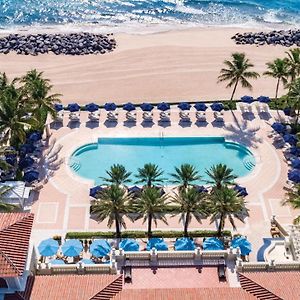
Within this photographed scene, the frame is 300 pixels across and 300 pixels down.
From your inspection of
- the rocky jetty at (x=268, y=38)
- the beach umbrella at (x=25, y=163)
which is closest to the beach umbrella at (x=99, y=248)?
the beach umbrella at (x=25, y=163)

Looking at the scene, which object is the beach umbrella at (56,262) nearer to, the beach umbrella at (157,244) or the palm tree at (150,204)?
the beach umbrella at (157,244)

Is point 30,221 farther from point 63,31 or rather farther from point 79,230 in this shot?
point 63,31

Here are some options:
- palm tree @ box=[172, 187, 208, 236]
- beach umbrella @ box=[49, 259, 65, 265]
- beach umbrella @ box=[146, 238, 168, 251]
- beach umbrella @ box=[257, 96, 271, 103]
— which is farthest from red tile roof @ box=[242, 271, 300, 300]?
beach umbrella @ box=[257, 96, 271, 103]

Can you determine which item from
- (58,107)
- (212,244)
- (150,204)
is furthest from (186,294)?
(58,107)

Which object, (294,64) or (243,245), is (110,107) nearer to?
(294,64)

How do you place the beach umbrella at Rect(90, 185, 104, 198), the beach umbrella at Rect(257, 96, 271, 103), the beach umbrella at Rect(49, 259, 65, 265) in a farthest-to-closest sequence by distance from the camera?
the beach umbrella at Rect(257, 96, 271, 103), the beach umbrella at Rect(90, 185, 104, 198), the beach umbrella at Rect(49, 259, 65, 265)

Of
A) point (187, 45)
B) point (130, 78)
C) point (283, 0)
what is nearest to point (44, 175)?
point (130, 78)

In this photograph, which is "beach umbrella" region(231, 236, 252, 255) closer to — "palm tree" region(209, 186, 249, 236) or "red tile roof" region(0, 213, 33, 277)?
"palm tree" region(209, 186, 249, 236)
